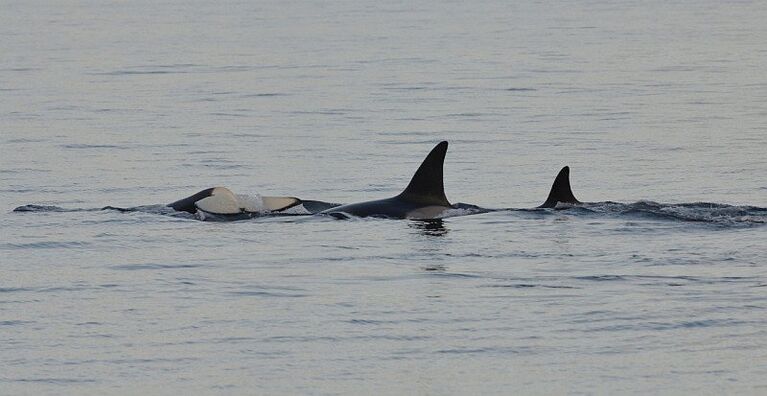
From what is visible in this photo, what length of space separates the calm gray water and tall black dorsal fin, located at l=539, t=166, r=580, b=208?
292 mm

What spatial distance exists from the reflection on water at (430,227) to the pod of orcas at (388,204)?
0.19 meters

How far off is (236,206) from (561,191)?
3456 millimetres

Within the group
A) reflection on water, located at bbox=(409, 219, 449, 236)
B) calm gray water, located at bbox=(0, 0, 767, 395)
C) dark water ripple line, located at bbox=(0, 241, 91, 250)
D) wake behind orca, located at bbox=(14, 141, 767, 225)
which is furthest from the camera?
wake behind orca, located at bbox=(14, 141, 767, 225)

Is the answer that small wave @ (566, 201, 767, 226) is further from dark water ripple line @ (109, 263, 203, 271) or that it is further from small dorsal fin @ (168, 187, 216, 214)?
dark water ripple line @ (109, 263, 203, 271)

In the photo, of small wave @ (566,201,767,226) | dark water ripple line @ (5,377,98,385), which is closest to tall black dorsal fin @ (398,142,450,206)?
small wave @ (566,201,767,226)

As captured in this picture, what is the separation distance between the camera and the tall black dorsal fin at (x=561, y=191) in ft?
53.8

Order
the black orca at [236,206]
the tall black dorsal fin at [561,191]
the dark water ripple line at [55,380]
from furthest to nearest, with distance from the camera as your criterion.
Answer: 1. the black orca at [236,206]
2. the tall black dorsal fin at [561,191]
3. the dark water ripple line at [55,380]

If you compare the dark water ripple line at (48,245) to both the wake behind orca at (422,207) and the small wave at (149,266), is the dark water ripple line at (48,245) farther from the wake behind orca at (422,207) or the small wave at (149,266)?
the wake behind orca at (422,207)

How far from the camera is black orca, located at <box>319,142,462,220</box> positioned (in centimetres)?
1653

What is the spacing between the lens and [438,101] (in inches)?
1326

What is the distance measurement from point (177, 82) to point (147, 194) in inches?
816

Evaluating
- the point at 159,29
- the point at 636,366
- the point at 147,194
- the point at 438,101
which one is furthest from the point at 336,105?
the point at 159,29

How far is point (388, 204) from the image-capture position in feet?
54.9

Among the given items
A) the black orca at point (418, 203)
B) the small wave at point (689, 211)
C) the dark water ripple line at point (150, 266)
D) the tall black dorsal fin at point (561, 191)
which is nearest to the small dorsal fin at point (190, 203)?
the black orca at point (418, 203)
